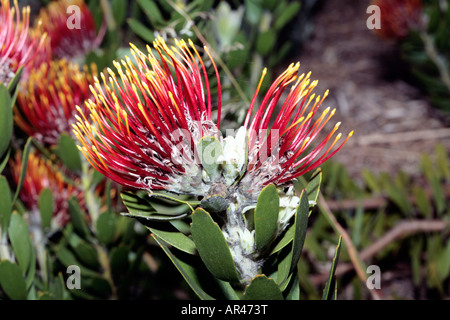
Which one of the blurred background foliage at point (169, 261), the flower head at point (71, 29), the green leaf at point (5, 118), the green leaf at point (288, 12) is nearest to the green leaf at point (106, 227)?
the blurred background foliage at point (169, 261)

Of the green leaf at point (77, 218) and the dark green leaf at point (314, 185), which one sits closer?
the dark green leaf at point (314, 185)

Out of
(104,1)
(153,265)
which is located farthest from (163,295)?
(104,1)

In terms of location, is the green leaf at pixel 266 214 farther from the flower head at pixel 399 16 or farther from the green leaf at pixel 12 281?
the flower head at pixel 399 16

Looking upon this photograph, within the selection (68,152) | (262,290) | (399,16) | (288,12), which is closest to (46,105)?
(68,152)

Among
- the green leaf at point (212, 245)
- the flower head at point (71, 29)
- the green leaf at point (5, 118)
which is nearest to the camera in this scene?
the green leaf at point (212, 245)

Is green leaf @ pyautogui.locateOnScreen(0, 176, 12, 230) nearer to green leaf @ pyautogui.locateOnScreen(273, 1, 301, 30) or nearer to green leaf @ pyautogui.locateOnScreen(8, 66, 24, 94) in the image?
green leaf @ pyautogui.locateOnScreen(8, 66, 24, 94)

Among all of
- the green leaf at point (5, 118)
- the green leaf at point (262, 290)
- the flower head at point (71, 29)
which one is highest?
the flower head at point (71, 29)

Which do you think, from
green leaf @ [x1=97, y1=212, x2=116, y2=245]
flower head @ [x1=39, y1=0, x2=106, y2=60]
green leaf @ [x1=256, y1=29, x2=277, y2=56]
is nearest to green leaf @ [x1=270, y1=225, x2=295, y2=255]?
green leaf @ [x1=97, y1=212, x2=116, y2=245]
